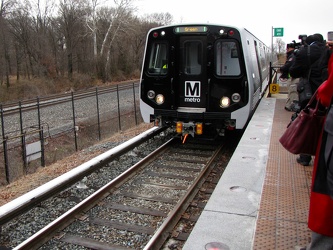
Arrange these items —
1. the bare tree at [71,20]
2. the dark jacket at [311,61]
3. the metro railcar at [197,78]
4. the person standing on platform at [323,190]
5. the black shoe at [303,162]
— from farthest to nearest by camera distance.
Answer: the bare tree at [71,20], the metro railcar at [197,78], the black shoe at [303,162], the dark jacket at [311,61], the person standing on platform at [323,190]

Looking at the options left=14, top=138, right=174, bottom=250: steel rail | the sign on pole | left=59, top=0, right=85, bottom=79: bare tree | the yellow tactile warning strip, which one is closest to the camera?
the yellow tactile warning strip

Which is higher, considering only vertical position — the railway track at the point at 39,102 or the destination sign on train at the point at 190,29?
the destination sign on train at the point at 190,29

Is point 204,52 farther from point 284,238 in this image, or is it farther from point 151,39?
point 284,238

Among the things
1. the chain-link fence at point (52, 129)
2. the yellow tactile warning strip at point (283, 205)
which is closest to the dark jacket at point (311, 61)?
the yellow tactile warning strip at point (283, 205)

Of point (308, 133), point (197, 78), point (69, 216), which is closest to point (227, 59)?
point (197, 78)

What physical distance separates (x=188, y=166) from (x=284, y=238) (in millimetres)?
4328

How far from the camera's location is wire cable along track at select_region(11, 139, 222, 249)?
438 cm

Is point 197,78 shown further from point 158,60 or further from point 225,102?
point 158,60

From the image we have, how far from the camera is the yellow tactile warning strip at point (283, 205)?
10.5 feet

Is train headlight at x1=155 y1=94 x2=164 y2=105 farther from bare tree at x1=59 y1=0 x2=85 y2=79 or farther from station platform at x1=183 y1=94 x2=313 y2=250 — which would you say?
bare tree at x1=59 y1=0 x2=85 y2=79

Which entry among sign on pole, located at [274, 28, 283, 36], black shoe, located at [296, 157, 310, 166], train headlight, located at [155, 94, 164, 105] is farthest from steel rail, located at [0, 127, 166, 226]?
sign on pole, located at [274, 28, 283, 36]

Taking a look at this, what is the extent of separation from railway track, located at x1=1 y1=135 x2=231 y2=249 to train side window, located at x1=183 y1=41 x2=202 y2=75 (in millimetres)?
2301

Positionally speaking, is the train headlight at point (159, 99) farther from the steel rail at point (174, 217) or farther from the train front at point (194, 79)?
the steel rail at point (174, 217)

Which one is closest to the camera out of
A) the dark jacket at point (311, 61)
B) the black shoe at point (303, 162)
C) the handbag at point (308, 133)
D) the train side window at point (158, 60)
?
the handbag at point (308, 133)
